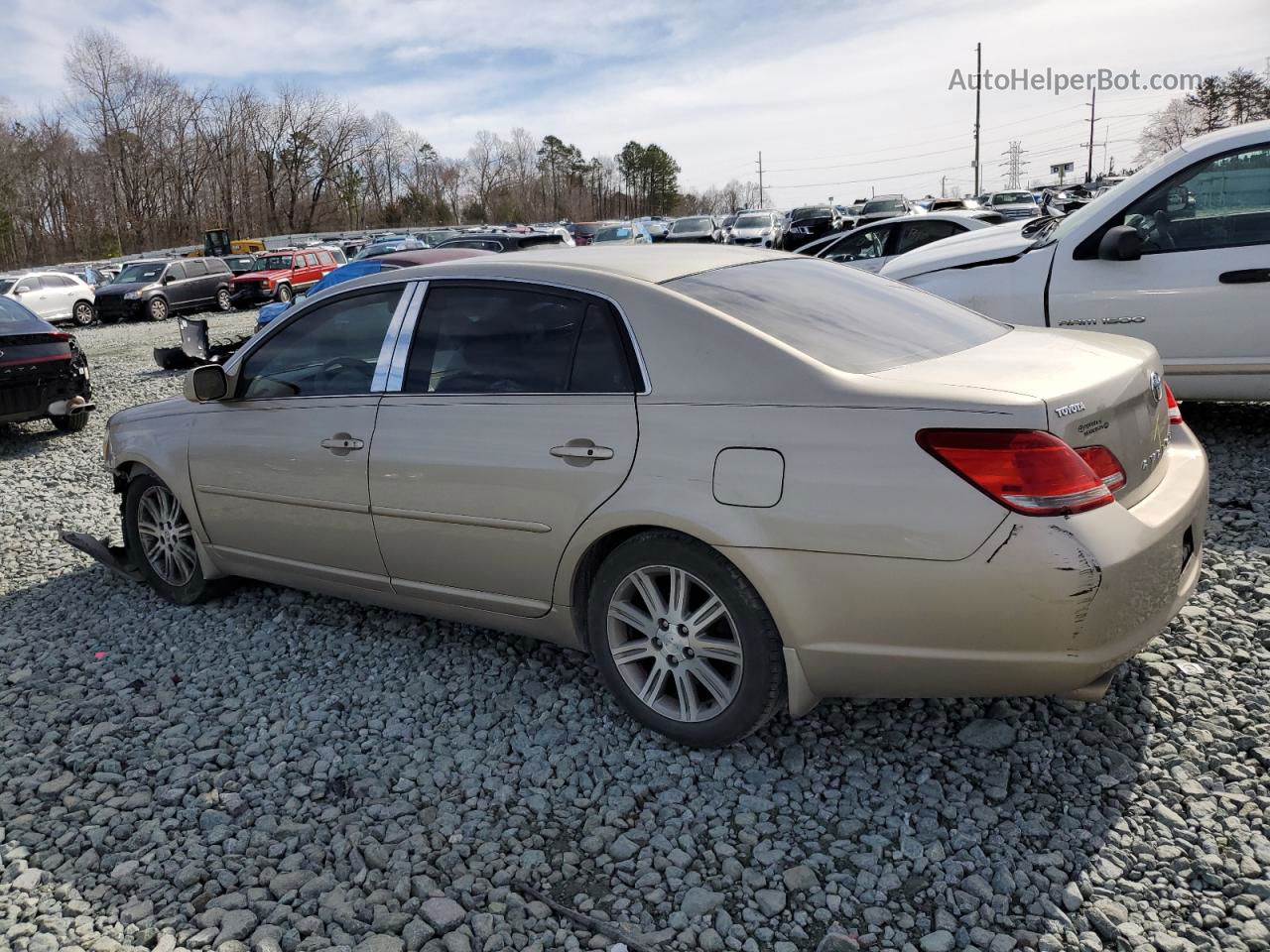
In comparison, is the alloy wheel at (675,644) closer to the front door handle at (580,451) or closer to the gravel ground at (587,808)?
the gravel ground at (587,808)

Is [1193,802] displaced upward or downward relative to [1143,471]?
downward

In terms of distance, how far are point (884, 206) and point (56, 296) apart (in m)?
29.7

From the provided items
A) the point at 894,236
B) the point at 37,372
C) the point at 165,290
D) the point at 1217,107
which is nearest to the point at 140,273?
the point at 165,290

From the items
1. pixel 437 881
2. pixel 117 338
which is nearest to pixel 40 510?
pixel 437 881

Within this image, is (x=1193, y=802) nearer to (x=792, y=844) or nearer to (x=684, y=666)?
(x=792, y=844)

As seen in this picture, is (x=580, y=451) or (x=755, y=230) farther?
(x=755, y=230)

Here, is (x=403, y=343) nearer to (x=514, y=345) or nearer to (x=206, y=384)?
(x=514, y=345)

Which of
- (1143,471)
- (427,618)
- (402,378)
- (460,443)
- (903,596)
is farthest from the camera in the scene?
(427,618)

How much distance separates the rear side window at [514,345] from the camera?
3178mm

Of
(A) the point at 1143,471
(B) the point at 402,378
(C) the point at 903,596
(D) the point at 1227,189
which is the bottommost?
(C) the point at 903,596

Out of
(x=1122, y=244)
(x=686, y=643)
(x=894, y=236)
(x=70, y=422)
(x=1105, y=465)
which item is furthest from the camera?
(x=894, y=236)

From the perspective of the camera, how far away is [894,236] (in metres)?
11.7

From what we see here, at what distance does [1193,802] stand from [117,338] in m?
22.3

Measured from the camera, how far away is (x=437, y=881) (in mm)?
2627
